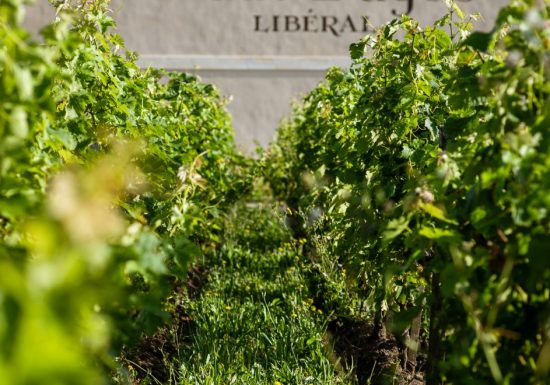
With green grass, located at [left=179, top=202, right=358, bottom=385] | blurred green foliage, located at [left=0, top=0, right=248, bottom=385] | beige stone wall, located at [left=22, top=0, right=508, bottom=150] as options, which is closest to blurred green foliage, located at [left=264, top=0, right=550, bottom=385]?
blurred green foliage, located at [left=0, top=0, right=248, bottom=385]

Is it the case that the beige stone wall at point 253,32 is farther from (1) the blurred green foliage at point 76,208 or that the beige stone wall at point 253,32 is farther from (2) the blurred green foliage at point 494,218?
(2) the blurred green foliage at point 494,218

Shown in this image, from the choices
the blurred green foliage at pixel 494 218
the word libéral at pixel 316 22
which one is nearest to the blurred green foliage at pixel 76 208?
the blurred green foliage at pixel 494 218

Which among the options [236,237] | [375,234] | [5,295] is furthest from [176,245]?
[236,237]

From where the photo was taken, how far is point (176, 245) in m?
2.02

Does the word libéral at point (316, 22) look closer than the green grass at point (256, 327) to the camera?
No

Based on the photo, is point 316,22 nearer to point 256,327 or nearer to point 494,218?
point 256,327

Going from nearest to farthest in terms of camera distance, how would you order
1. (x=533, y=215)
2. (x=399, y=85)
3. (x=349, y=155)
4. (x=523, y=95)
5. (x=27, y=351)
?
(x=27, y=351) < (x=533, y=215) < (x=523, y=95) < (x=399, y=85) < (x=349, y=155)

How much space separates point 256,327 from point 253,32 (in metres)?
6.81

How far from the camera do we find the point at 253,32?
990 centimetres

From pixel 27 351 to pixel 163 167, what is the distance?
241 centimetres

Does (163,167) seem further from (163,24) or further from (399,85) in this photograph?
(163,24)

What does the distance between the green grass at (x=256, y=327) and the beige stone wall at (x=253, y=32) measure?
4.99 meters

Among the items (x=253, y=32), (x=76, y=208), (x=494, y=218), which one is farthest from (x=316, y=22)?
(x=76, y=208)

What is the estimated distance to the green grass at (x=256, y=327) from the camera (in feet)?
10.4
